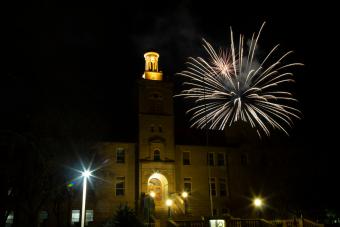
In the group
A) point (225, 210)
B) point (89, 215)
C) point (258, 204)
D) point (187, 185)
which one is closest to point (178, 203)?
point (187, 185)

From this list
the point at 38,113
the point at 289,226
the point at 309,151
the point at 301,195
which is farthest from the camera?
the point at 309,151

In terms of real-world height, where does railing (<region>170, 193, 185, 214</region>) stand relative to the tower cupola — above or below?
below

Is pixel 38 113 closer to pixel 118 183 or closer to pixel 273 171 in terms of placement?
pixel 118 183

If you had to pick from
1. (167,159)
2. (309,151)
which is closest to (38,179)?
(167,159)

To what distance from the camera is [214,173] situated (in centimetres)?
4494

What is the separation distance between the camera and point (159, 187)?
4181cm

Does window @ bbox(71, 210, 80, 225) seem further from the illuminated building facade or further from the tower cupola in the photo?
the tower cupola

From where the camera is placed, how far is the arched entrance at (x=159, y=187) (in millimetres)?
40469

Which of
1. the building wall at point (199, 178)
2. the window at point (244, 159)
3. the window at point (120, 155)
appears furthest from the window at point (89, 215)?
the window at point (244, 159)

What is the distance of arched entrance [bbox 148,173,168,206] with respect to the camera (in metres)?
40.5

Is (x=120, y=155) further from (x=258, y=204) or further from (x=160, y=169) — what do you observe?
(x=258, y=204)

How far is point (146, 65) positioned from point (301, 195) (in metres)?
24.5

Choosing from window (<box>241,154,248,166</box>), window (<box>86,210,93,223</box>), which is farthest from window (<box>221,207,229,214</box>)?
window (<box>86,210,93,223</box>)

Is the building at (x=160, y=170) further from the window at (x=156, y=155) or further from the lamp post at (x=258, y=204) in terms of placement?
the lamp post at (x=258, y=204)
